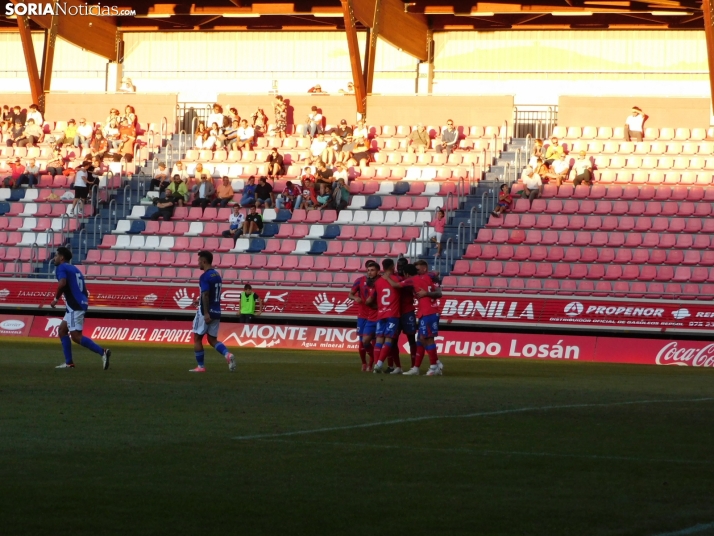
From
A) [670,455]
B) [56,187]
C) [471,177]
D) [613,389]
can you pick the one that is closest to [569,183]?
[471,177]

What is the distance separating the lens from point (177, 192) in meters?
35.7

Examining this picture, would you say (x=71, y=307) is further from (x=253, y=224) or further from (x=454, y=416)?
(x=253, y=224)

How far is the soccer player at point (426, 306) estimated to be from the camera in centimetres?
1847

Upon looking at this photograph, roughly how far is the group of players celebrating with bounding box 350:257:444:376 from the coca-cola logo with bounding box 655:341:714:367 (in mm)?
8724

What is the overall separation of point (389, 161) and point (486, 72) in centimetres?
640

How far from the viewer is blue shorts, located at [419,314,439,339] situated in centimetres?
1875

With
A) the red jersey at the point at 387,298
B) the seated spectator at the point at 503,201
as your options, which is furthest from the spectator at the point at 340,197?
the red jersey at the point at 387,298

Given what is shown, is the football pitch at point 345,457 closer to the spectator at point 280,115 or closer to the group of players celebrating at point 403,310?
the group of players celebrating at point 403,310

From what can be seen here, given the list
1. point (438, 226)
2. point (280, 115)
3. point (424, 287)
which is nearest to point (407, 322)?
point (424, 287)

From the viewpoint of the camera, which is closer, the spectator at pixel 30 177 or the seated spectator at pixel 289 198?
the seated spectator at pixel 289 198

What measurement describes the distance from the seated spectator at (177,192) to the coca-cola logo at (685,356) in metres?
15.0

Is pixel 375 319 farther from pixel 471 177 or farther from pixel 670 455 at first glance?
pixel 471 177

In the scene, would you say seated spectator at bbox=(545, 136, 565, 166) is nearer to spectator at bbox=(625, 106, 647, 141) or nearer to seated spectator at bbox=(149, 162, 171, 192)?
spectator at bbox=(625, 106, 647, 141)

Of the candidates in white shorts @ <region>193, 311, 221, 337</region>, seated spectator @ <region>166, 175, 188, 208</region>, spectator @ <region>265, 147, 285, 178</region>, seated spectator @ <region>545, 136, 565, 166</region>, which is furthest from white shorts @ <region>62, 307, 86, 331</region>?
seated spectator @ <region>545, 136, 565, 166</region>
